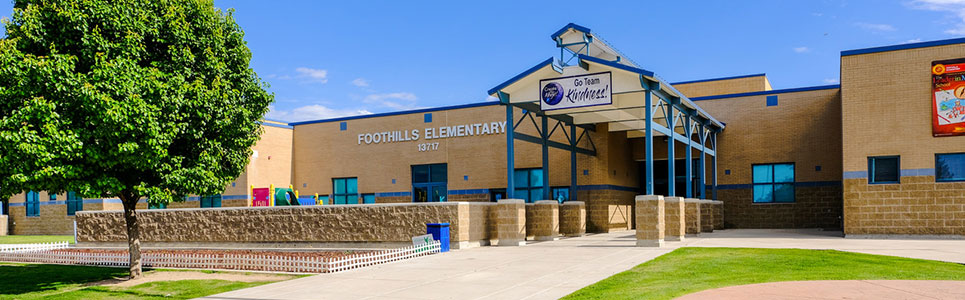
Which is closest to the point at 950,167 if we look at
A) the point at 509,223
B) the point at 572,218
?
the point at 572,218

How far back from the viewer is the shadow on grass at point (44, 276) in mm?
17014

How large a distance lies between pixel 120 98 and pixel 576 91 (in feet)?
42.9

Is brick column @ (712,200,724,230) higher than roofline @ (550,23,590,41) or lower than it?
lower

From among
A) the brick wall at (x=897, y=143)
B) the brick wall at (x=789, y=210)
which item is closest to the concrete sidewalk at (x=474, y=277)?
the brick wall at (x=897, y=143)

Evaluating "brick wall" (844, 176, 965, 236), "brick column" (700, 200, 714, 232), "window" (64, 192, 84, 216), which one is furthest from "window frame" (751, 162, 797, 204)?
"window" (64, 192, 84, 216)

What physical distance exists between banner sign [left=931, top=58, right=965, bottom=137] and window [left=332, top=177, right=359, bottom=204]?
25098 millimetres

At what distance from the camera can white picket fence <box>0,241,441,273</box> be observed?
657 inches

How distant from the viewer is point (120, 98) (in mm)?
14961

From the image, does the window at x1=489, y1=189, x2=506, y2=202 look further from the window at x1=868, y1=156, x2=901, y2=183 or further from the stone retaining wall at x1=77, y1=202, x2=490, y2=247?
the window at x1=868, y1=156, x2=901, y2=183

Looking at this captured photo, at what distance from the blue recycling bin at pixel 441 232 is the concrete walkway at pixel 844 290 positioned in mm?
10739

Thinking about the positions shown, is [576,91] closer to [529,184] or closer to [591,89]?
[591,89]

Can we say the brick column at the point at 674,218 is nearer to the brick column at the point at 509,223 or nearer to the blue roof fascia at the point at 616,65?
the blue roof fascia at the point at 616,65

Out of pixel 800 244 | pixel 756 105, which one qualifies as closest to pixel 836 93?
pixel 756 105

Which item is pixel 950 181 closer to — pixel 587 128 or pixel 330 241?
pixel 587 128
